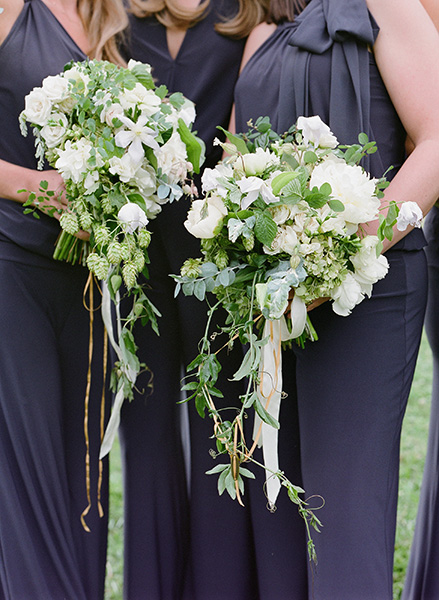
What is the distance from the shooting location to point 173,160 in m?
2.24

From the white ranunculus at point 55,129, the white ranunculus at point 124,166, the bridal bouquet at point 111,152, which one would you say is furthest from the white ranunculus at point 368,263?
the white ranunculus at point 55,129

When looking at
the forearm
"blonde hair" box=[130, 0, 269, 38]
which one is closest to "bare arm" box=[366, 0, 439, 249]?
the forearm

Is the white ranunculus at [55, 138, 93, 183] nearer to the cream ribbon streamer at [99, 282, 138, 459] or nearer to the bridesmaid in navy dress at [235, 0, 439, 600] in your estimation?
the cream ribbon streamer at [99, 282, 138, 459]

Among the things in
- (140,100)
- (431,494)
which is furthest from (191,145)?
(431,494)

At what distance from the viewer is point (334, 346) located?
89.9 inches

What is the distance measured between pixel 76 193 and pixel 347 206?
0.86 m

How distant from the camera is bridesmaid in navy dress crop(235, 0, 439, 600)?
2.19m

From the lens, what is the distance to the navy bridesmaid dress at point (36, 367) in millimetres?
2480

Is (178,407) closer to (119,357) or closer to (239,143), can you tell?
(119,357)

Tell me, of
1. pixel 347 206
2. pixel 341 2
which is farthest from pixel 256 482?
pixel 341 2

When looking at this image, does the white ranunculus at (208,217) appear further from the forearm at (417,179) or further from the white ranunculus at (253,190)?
the forearm at (417,179)

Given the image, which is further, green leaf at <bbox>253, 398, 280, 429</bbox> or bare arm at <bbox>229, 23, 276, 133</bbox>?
bare arm at <bbox>229, 23, 276, 133</bbox>

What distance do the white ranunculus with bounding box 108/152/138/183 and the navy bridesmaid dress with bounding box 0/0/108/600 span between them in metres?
0.46

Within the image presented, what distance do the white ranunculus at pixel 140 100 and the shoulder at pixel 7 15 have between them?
58 centimetres
